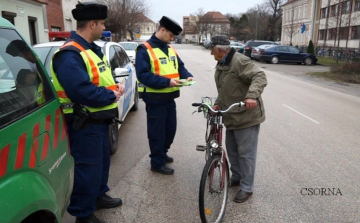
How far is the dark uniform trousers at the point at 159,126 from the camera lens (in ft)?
13.1

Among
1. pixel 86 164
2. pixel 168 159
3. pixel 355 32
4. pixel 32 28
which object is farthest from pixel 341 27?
pixel 86 164

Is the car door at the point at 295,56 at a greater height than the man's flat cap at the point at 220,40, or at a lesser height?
lesser

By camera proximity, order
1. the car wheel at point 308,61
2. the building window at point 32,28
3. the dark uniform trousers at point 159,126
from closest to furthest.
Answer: the dark uniform trousers at point 159,126, the building window at point 32,28, the car wheel at point 308,61

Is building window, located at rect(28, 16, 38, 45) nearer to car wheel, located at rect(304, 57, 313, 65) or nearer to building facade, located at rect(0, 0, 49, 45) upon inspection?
building facade, located at rect(0, 0, 49, 45)

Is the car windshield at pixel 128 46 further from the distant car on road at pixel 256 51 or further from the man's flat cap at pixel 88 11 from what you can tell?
the man's flat cap at pixel 88 11

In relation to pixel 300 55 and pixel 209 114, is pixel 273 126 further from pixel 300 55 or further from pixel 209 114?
pixel 300 55

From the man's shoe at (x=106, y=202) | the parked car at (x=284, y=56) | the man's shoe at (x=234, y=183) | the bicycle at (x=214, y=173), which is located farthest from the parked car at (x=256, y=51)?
the man's shoe at (x=106, y=202)

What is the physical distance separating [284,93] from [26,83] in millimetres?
10074

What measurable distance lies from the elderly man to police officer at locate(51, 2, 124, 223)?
1.11 m

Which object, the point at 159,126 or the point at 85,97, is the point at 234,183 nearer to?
the point at 159,126

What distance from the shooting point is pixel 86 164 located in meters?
2.71

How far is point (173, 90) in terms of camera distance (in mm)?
4055

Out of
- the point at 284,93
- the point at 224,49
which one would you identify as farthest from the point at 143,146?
the point at 284,93

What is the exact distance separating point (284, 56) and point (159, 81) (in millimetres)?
22542
